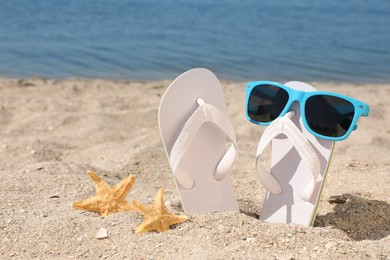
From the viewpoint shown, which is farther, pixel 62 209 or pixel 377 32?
pixel 377 32

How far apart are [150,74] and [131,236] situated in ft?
19.1

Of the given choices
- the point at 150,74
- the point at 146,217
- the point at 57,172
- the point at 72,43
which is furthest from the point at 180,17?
the point at 146,217

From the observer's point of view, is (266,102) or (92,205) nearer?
(92,205)

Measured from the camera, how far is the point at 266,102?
2.81 metres

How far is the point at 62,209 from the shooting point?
2.71m

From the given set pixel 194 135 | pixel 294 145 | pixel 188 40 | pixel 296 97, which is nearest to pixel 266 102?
pixel 296 97

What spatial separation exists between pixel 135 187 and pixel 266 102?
105 cm

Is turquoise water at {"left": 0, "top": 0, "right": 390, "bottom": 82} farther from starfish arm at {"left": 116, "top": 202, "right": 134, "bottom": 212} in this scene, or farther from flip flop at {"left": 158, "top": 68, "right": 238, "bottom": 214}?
starfish arm at {"left": 116, "top": 202, "right": 134, "bottom": 212}

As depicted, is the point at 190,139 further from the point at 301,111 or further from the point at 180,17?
the point at 180,17

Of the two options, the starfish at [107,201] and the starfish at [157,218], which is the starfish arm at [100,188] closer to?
the starfish at [107,201]

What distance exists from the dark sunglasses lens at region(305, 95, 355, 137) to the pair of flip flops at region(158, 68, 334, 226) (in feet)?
0.24

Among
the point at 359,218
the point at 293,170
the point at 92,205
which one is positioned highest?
the point at 293,170

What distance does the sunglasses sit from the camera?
8.39ft

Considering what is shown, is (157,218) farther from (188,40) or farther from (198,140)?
(188,40)
